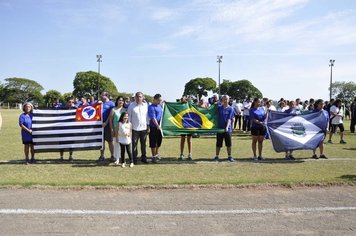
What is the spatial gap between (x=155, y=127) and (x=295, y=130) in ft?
15.2

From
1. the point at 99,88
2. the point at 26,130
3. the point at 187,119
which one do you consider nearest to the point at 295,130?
the point at 187,119

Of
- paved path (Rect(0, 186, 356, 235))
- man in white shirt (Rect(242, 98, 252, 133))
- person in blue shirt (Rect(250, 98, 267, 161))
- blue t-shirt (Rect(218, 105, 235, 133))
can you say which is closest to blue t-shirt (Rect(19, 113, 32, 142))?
paved path (Rect(0, 186, 356, 235))

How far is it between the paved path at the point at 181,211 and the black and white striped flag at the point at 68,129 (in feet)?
11.1

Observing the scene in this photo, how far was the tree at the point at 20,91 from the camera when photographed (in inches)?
5220

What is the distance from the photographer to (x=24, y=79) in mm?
138125

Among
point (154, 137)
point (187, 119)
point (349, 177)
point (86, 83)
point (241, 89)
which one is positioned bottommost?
point (349, 177)

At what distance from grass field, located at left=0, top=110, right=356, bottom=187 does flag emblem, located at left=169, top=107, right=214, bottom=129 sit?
3.60ft

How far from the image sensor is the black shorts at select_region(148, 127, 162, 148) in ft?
34.0

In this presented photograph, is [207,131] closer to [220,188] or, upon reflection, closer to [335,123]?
[220,188]

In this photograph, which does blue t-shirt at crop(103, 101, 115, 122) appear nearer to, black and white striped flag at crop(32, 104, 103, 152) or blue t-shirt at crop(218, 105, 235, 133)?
black and white striped flag at crop(32, 104, 103, 152)

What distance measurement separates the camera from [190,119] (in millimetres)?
11250

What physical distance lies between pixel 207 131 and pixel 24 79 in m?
143

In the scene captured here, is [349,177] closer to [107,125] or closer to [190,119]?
[190,119]

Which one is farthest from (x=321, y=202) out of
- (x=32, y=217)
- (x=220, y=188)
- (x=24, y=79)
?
(x=24, y=79)
